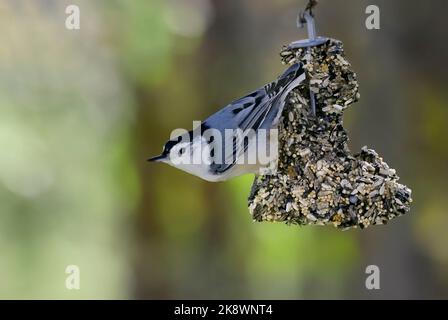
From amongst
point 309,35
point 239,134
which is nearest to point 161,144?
point 239,134

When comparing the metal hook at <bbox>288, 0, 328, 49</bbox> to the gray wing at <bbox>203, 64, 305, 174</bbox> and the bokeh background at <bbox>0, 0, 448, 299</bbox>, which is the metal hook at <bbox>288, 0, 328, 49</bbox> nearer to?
the gray wing at <bbox>203, 64, 305, 174</bbox>

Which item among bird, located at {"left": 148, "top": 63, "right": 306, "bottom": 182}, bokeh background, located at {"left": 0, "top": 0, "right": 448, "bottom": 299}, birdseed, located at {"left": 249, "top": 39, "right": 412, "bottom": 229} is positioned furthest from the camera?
bokeh background, located at {"left": 0, "top": 0, "right": 448, "bottom": 299}

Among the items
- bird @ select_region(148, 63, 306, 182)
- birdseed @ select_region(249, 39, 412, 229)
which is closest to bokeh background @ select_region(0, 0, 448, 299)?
birdseed @ select_region(249, 39, 412, 229)

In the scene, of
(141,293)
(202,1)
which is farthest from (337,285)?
(202,1)

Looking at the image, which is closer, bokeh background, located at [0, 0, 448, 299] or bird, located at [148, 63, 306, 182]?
bird, located at [148, 63, 306, 182]

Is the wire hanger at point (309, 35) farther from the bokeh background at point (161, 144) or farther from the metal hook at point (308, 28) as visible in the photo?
the bokeh background at point (161, 144)

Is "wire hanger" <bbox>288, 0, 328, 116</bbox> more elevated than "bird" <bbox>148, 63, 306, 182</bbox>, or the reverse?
"wire hanger" <bbox>288, 0, 328, 116</bbox>

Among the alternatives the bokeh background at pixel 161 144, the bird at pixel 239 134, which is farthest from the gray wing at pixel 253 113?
the bokeh background at pixel 161 144
